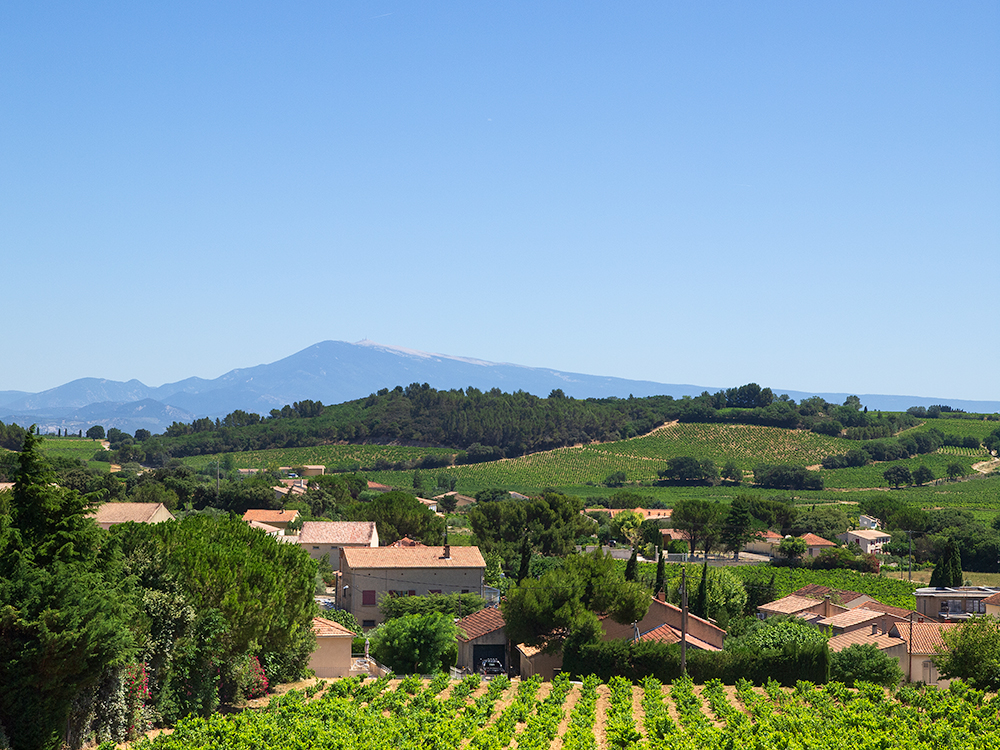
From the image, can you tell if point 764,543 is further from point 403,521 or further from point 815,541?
point 403,521

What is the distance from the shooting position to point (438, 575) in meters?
50.4

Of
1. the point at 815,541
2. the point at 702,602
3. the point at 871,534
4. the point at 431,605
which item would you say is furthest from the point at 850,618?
the point at 871,534

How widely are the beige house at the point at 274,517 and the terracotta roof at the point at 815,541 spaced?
4300cm

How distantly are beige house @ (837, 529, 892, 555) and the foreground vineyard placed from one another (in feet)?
185

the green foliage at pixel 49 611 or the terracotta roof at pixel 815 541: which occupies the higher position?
the green foliage at pixel 49 611

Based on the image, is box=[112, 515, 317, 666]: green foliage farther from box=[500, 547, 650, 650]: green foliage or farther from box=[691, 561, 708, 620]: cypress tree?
box=[691, 561, 708, 620]: cypress tree

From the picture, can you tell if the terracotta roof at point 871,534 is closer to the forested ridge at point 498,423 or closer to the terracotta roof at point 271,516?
the terracotta roof at point 271,516

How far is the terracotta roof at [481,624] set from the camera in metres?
39.1

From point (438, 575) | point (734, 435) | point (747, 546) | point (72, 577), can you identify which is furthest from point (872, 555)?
point (734, 435)

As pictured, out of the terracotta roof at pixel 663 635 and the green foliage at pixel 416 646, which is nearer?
the green foliage at pixel 416 646

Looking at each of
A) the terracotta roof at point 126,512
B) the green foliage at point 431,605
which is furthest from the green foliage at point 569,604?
the terracotta roof at point 126,512

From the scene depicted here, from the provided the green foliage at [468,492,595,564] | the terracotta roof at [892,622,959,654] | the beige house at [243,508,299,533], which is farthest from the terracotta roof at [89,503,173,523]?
the terracotta roof at [892,622,959,654]

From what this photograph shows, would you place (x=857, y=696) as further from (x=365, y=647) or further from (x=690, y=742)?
(x=365, y=647)

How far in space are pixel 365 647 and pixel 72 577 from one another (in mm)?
20423
